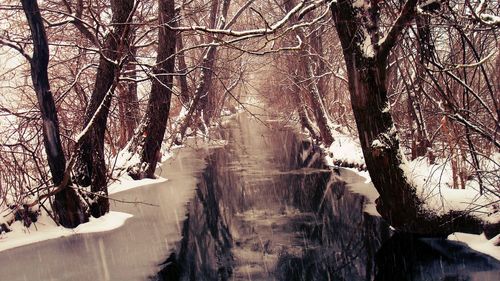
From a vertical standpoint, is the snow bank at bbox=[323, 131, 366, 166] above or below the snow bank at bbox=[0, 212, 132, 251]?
above

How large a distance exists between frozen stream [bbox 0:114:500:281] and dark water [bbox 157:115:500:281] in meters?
0.02

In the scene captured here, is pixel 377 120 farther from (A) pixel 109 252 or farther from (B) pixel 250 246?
(A) pixel 109 252

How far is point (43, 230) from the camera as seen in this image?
9.39m

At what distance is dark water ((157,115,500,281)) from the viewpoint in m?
7.45

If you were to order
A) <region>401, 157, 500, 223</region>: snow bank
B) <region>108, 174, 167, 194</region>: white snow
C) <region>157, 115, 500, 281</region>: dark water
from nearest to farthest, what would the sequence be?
<region>157, 115, 500, 281</region>: dark water < <region>401, 157, 500, 223</region>: snow bank < <region>108, 174, 167, 194</region>: white snow

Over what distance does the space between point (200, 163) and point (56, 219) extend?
32.9 feet

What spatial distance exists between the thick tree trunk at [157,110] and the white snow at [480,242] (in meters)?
8.42

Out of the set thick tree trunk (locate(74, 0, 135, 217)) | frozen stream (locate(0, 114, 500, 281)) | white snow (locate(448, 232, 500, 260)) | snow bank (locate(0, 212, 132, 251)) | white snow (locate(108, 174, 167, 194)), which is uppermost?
thick tree trunk (locate(74, 0, 135, 217))

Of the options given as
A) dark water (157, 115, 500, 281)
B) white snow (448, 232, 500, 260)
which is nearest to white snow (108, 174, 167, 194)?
dark water (157, 115, 500, 281)

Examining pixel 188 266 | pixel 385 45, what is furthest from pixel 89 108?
pixel 385 45

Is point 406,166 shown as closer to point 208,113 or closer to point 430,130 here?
point 430,130

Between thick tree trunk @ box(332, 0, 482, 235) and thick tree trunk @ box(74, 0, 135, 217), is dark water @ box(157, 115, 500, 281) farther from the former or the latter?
thick tree trunk @ box(74, 0, 135, 217)

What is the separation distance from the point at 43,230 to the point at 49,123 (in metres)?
2.17

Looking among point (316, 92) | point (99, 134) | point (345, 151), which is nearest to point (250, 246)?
point (99, 134)
